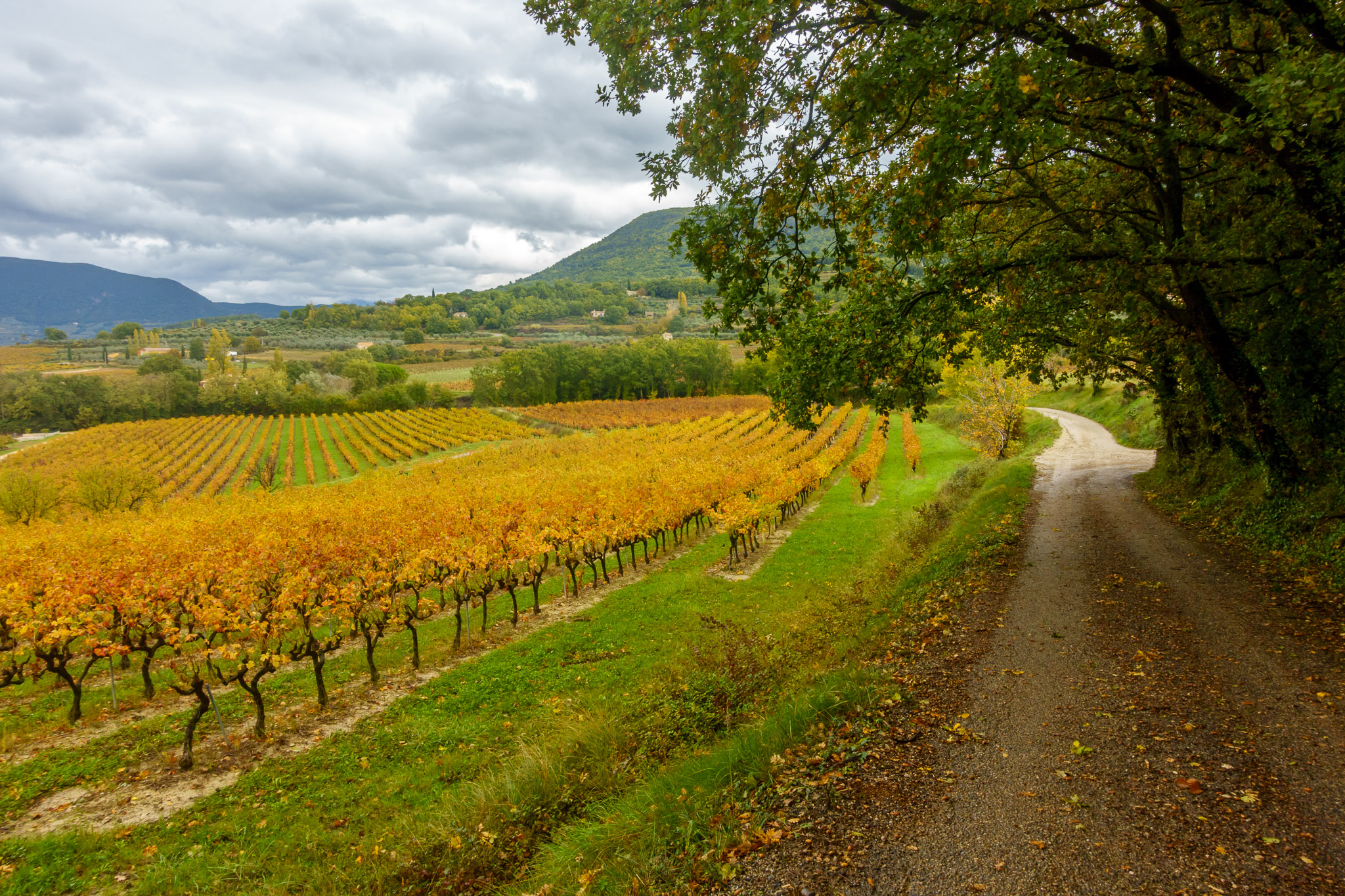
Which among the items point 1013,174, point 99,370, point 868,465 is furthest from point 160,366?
point 1013,174

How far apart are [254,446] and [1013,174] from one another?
269ft

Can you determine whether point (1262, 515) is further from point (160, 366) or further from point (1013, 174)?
point (160, 366)

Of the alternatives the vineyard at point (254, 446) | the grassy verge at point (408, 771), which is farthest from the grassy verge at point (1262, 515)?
the vineyard at point (254, 446)

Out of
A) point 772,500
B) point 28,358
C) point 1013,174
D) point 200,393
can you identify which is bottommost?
point 772,500

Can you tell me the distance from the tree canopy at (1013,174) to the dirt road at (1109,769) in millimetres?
5428

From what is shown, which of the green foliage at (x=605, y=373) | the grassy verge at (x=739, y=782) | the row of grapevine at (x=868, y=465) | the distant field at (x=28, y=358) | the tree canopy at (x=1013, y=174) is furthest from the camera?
the distant field at (x=28, y=358)

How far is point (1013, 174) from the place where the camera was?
1362 centimetres

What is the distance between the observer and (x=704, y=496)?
97.2 feet

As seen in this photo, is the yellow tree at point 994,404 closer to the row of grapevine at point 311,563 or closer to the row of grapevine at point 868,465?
the row of grapevine at point 868,465

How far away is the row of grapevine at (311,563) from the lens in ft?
43.7

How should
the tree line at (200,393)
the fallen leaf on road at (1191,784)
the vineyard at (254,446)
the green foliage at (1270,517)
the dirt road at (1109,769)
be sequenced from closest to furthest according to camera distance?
the dirt road at (1109,769) → the fallen leaf on road at (1191,784) → the green foliage at (1270,517) → the vineyard at (254,446) → the tree line at (200,393)

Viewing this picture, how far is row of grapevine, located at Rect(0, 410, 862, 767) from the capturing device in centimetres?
1332

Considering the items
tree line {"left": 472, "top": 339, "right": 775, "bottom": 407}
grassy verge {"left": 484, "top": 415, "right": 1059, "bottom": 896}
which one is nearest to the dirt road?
grassy verge {"left": 484, "top": 415, "right": 1059, "bottom": 896}

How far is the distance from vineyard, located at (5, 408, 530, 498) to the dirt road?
53.6 m
